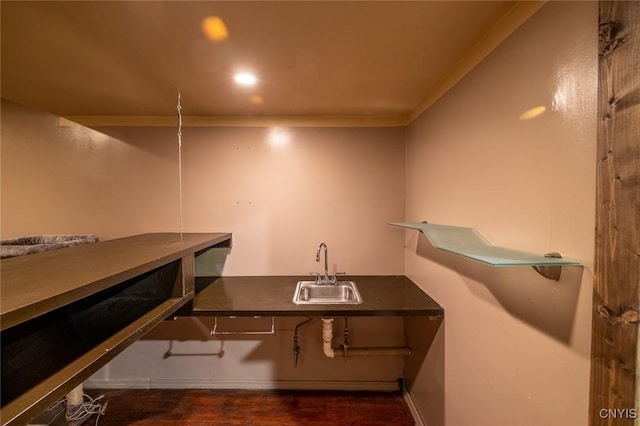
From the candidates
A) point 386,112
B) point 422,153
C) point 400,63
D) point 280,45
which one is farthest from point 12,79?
point 422,153

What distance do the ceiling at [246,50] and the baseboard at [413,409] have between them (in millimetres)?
2146

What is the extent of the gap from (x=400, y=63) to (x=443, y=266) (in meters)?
1.13

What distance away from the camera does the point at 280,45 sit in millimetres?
1068

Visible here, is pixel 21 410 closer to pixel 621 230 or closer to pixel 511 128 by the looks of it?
pixel 621 230

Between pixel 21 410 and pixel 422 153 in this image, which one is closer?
pixel 21 410

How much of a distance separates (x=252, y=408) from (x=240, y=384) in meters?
0.24

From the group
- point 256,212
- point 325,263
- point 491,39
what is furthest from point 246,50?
point 325,263

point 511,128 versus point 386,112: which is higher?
point 386,112

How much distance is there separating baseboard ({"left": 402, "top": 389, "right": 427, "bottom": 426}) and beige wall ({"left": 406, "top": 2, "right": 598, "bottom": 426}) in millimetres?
334

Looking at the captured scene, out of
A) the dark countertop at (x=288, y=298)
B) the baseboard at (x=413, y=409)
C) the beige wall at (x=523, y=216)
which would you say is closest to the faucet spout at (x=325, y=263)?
the dark countertop at (x=288, y=298)

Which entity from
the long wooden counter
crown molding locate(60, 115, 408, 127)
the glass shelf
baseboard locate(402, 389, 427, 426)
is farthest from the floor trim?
crown molding locate(60, 115, 408, 127)

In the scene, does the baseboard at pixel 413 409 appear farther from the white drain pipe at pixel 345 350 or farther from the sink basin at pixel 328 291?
the sink basin at pixel 328 291

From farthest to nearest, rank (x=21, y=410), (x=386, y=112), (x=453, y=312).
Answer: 1. (x=386, y=112)
2. (x=453, y=312)
3. (x=21, y=410)

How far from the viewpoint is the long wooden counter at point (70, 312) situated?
0.55 m
